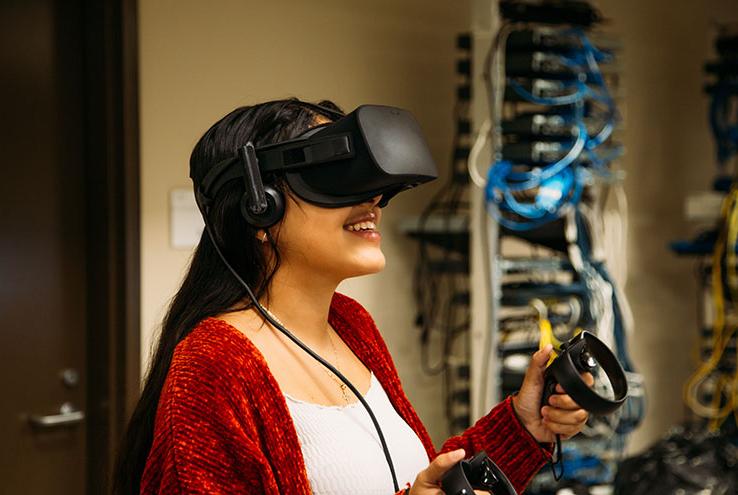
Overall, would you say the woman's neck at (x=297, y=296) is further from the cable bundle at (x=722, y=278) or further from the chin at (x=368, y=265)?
the cable bundle at (x=722, y=278)

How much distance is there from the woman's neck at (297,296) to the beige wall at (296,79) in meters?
1.03

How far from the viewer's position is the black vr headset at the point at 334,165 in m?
1.13

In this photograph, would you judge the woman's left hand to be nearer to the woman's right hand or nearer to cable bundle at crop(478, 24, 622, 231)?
the woman's right hand

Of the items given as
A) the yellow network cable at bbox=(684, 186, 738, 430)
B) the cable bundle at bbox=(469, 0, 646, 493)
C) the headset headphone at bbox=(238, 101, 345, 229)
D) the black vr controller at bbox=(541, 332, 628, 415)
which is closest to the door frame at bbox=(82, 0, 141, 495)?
the cable bundle at bbox=(469, 0, 646, 493)

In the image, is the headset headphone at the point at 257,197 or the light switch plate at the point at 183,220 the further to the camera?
the light switch plate at the point at 183,220

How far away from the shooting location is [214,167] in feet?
3.86

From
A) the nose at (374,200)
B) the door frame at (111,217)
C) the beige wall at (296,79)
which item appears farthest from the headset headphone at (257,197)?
the door frame at (111,217)

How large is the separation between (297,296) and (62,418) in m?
1.47

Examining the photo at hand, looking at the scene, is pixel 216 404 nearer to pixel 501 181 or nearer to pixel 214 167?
pixel 214 167

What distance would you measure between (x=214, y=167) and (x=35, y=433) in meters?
1.51

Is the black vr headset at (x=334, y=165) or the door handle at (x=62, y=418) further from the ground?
the black vr headset at (x=334, y=165)

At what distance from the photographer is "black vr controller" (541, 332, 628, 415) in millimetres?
1122

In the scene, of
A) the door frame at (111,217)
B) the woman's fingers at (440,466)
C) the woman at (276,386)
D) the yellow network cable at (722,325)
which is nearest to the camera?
the woman's fingers at (440,466)

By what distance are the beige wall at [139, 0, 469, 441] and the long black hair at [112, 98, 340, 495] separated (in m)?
1.01
